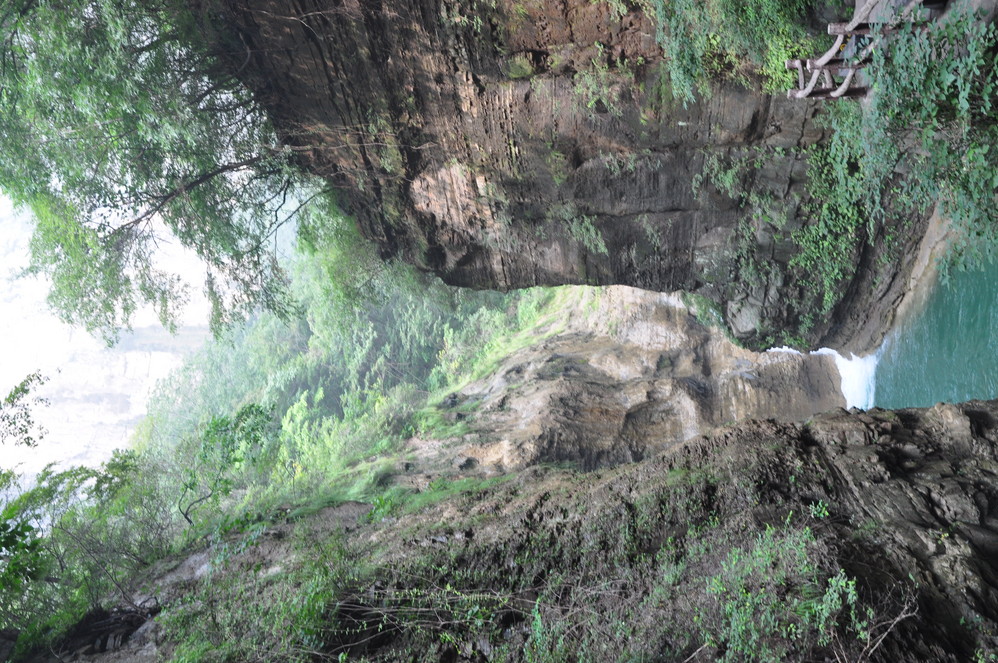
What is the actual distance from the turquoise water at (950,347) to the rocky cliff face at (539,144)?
73cm

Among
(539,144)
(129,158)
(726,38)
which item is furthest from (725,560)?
(129,158)

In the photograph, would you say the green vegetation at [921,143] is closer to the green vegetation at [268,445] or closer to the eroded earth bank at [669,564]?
the eroded earth bank at [669,564]

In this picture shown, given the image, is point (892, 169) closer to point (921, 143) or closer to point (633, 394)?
point (921, 143)

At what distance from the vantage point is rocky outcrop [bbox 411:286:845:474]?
13508 mm

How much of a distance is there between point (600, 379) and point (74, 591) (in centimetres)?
1214

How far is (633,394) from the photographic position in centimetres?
1488

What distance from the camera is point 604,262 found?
12047 millimetres

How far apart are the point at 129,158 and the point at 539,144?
744cm

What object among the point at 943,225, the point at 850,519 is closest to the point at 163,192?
the point at 850,519

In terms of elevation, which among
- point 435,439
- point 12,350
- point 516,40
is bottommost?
point 12,350

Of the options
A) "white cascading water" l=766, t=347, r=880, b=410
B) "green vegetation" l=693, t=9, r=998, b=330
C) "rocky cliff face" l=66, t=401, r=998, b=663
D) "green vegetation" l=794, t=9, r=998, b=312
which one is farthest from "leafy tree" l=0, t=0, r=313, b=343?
"white cascading water" l=766, t=347, r=880, b=410

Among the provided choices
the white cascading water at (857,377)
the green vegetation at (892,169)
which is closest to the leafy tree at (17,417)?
the green vegetation at (892,169)

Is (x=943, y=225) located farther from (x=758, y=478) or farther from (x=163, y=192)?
(x=163, y=192)

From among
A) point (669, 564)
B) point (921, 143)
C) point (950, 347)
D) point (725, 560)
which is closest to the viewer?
point (725, 560)
